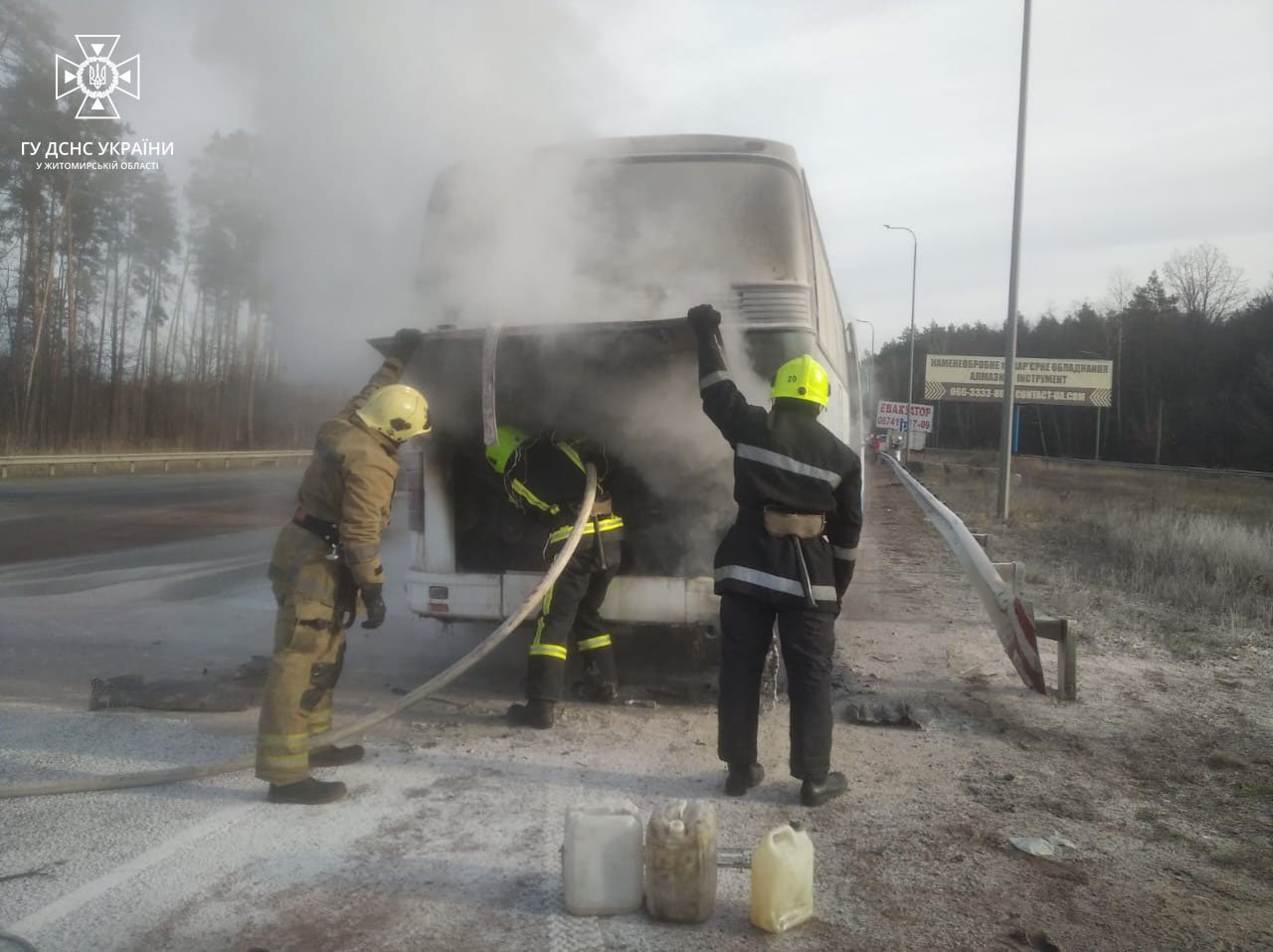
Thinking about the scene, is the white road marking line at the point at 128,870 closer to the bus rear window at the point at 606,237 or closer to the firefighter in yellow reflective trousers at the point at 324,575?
the firefighter in yellow reflective trousers at the point at 324,575

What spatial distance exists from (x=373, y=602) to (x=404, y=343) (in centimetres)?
141

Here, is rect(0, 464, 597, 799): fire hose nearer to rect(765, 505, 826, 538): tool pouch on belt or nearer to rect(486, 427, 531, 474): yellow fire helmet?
rect(486, 427, 531, 474): yellow fire helmet

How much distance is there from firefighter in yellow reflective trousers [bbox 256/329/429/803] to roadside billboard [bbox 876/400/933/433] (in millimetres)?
29922

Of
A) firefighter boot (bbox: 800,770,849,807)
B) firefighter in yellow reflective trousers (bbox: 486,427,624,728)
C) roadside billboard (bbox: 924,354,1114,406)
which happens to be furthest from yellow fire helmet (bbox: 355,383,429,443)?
roadside billboard (bbox: 924,354,1114,406)

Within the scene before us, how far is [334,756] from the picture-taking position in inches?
169

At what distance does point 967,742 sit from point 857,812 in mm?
1128

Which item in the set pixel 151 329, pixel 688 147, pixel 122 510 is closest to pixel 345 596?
pixel 688 147

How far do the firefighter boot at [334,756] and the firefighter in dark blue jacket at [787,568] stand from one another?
165 centimetres

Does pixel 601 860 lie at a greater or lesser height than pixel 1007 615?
lesser

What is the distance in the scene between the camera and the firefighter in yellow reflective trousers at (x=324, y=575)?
12.6ft

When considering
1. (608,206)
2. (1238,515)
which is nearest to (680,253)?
(608,206)

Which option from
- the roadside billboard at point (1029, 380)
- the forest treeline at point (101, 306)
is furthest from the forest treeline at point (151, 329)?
the roadside billboard at point (1029, 380)

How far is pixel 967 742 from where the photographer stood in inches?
184

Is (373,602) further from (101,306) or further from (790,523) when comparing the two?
(101,306)
